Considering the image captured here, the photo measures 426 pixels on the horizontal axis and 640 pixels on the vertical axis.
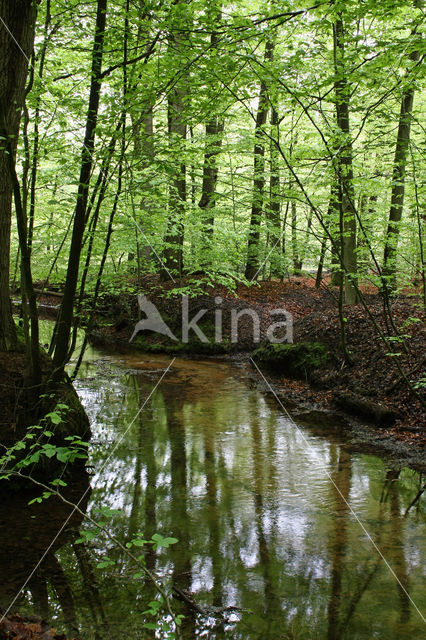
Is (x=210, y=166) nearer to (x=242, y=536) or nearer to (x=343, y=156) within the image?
(x=343, y=156)

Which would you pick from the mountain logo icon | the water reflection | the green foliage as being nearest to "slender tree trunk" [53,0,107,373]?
the water reflection

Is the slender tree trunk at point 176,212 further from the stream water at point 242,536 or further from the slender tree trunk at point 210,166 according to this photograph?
the stream water at point 242,536

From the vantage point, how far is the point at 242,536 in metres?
4.00

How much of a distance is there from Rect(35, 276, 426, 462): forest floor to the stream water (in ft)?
3.81

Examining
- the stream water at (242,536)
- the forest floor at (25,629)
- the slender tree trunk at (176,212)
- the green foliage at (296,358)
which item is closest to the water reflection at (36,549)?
the stream water at (242,536)

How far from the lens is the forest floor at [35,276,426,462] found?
6.86 m

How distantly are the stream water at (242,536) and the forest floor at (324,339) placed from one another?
116 cm

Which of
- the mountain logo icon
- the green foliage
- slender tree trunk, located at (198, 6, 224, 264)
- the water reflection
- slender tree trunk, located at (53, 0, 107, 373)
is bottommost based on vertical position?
the water reflection

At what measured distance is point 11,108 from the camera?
466 centimetres

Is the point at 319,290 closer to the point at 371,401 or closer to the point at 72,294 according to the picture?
the point at 371,401

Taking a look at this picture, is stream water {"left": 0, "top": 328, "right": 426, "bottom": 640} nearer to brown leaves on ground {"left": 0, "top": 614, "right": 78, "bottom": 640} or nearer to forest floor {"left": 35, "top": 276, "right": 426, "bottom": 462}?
brown leaves on ground {"left": 0, "top": 614, "right": 78, "bottom": 640}

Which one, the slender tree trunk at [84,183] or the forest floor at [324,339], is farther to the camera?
the forest floor at [324,339]

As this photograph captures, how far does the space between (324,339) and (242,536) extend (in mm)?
6006

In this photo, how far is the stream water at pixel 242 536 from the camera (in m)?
3.03
